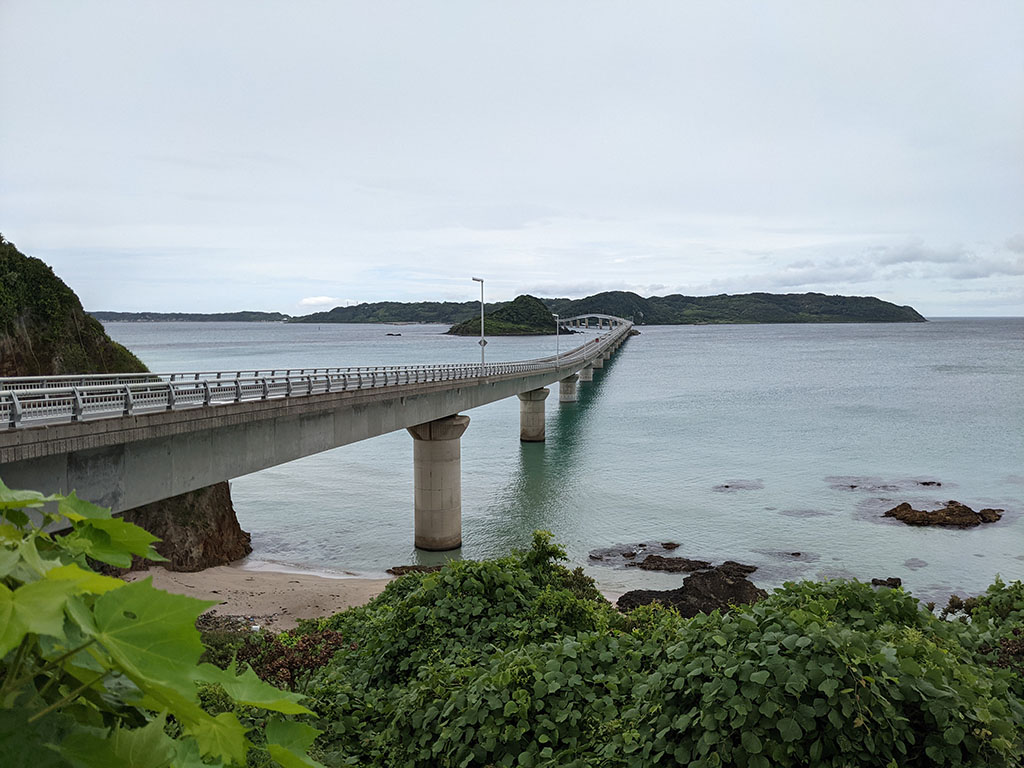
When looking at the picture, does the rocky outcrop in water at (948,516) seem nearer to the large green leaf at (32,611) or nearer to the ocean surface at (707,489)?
the ocean surface at (707,489)

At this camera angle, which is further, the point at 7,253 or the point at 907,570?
the point at 7,253

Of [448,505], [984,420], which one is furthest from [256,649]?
[984,420]

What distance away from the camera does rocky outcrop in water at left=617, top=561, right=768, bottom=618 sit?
22.4m

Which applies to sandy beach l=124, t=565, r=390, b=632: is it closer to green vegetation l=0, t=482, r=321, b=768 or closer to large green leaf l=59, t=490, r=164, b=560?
large green leaf l=59, t=490, r=164, b=560

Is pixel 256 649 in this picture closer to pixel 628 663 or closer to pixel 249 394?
pixel 628 663

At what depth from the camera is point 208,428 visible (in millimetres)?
19141

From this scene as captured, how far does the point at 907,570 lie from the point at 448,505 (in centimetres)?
1900

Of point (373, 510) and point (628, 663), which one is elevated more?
point (628, 663)

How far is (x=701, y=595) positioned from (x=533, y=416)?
41.4 metres

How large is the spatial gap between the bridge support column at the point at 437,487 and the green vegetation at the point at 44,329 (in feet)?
46.6

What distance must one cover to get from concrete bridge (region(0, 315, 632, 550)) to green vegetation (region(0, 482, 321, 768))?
42.6 ft

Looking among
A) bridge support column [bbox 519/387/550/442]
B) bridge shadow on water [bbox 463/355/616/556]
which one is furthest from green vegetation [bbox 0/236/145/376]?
bridge support column [bbox 519/387/550/442]

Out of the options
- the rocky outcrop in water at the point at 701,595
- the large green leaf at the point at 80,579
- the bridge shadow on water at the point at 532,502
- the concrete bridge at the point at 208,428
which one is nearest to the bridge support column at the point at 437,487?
the concrete bridge at the point at 208,428

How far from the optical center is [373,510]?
41.3 m
